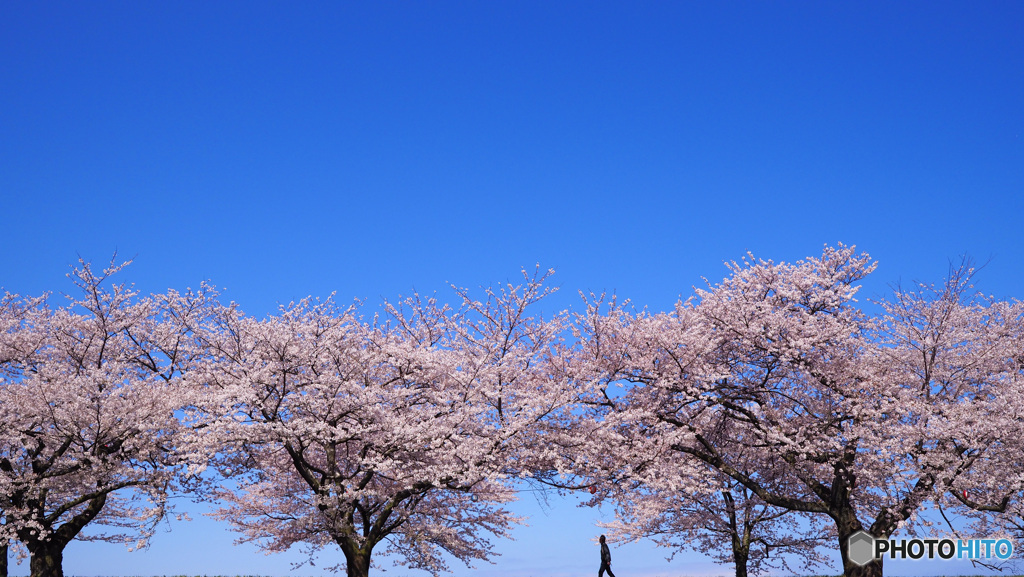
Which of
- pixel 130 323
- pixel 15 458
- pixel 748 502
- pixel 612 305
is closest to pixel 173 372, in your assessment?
pixel 130 323

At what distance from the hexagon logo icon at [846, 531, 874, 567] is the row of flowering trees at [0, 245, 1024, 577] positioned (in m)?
0.28

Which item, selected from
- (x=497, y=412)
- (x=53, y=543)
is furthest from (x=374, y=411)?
(x=53, y=543)

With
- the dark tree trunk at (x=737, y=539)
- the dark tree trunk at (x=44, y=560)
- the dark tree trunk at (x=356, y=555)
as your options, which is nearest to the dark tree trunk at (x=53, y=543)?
the dark tree trunk at (x=44, y=560)

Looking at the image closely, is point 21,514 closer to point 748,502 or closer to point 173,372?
point 173,372

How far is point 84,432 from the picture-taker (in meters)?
21.2

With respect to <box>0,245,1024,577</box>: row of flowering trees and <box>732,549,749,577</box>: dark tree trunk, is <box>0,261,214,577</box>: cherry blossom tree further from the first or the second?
<box>732,549,749,577</box>: dark tree trunk

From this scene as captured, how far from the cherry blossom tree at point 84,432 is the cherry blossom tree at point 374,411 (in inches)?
68.4

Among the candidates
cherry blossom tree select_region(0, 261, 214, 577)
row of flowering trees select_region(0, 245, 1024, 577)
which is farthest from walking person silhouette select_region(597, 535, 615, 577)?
cherry blossom tree select_region(0, 261, 214, 577)

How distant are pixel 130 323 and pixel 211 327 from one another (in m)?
2.64

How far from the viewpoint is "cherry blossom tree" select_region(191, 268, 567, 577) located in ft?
60.3

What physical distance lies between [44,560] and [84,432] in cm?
373

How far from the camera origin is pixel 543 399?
756 inches

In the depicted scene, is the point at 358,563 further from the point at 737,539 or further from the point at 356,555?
the point at 737,539

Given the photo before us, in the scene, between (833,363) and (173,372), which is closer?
(833,363)
